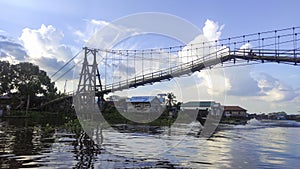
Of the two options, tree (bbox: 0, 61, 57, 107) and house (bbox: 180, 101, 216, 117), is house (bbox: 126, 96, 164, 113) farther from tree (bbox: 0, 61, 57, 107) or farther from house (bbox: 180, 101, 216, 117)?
tree (bbox: 0, 61, 57, 107)

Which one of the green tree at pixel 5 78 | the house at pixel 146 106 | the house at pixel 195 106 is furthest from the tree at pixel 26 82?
the house at pixel 195 106

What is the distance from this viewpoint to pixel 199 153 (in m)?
20.0

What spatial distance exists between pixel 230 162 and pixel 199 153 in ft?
10.0

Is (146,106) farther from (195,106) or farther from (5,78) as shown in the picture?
(5,78)

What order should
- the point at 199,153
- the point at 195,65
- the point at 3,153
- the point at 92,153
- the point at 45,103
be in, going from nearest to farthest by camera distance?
the point at 3,153
the point at 92,153
the point at 199,153
the point at 195,65
the point at 45,103

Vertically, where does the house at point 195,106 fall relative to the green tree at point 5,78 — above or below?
below

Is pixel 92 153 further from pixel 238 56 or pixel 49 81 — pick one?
pixel 49 81

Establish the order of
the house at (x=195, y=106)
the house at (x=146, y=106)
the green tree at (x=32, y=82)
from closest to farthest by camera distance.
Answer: the house at (x=195, y=106) → the house at (x=146, y=106) → the green tree at (x=32, y=82)

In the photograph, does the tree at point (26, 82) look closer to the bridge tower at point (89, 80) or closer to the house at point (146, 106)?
the bridge tower at point (89, 80)

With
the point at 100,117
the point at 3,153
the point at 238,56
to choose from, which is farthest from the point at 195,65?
the point at 3,153

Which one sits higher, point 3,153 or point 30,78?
point 30,78

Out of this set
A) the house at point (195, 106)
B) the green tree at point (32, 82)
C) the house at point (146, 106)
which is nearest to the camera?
the house at point (195, 106)

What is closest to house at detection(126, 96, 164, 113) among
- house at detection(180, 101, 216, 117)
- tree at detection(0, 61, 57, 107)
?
house at detection(180, 101, 216, 117)

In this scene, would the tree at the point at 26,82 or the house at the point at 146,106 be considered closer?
the house at the point at 146,106
